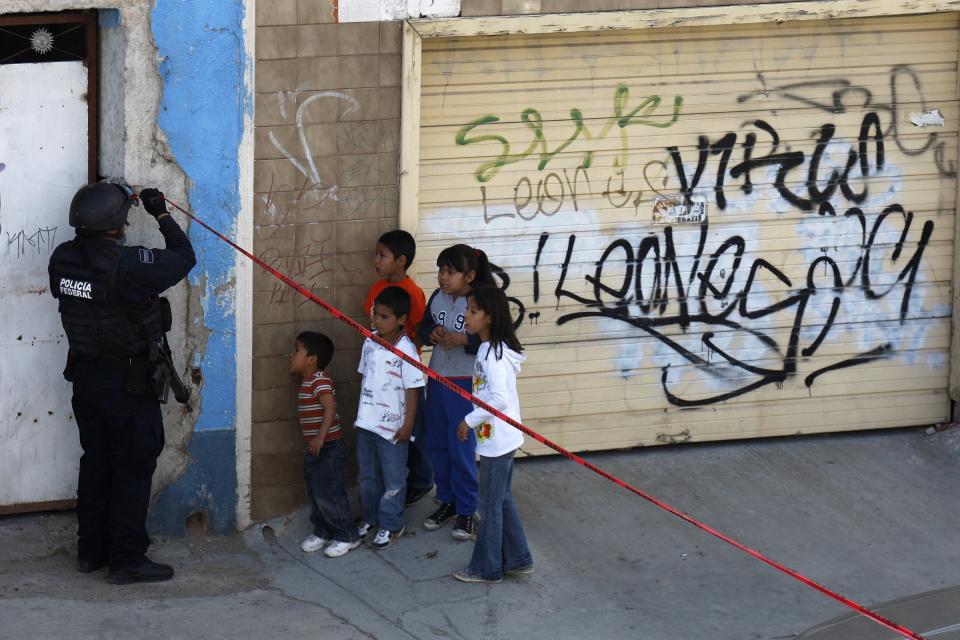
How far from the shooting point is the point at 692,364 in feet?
26.4

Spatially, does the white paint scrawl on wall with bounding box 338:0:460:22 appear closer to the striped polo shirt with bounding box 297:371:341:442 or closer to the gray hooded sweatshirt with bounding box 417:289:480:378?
the gray hooded sweatshirt with bounding box 417:289:480:378

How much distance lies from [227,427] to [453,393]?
1164 mm

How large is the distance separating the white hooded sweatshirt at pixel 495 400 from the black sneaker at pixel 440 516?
817 millimetres

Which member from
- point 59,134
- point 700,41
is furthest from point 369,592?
point 700,41

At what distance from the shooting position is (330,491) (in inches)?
273

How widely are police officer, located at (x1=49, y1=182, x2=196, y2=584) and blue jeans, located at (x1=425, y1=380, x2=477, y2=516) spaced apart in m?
1.37

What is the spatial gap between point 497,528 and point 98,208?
2.33 meters

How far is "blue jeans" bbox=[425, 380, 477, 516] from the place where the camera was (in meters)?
6.87

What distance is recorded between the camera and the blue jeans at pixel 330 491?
22.7 feet

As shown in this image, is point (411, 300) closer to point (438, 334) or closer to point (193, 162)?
point (438, 334)

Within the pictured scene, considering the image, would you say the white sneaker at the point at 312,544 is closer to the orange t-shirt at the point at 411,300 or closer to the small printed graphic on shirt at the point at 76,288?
the orange t-shirt at the point at 411,300

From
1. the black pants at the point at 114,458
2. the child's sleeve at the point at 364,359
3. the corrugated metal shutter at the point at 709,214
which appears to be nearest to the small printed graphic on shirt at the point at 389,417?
the child's sleeve at the point at 364,359

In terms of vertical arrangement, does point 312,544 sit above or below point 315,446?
below

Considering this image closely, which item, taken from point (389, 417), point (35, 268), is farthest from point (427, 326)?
point (35, 268)
